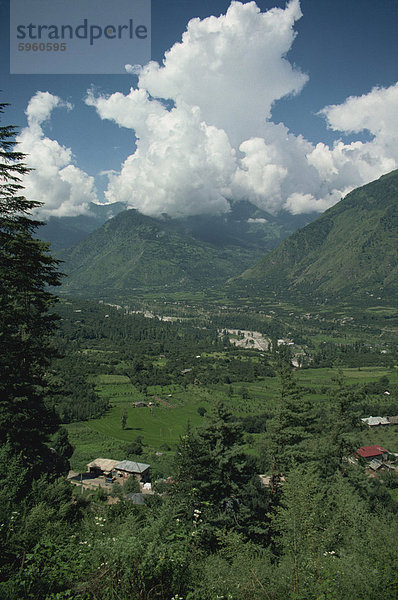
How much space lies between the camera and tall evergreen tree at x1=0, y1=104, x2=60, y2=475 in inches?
525

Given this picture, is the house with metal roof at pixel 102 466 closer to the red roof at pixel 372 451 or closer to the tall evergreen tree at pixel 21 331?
the tall evergreen tree at pixel 21 331

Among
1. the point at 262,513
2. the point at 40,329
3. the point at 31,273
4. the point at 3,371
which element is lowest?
the point at 262,513

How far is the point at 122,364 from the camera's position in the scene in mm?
99500

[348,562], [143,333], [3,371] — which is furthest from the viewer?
[143,333]

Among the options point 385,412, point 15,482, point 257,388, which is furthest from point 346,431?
point 257,388

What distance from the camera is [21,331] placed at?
16.0 metres

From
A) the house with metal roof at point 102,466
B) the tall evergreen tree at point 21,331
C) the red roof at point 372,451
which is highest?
the tall evergreen tree at point 21,331

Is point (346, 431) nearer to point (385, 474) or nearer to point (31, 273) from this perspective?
point (31, 273)

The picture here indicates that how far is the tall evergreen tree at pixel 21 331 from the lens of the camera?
13328 mm

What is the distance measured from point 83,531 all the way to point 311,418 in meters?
14.4

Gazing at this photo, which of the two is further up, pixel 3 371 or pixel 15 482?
pixel 3 371

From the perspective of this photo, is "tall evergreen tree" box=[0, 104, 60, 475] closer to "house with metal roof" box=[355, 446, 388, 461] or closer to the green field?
the green field

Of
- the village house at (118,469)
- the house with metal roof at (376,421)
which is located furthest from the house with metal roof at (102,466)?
the house with metal roof at (376,421)

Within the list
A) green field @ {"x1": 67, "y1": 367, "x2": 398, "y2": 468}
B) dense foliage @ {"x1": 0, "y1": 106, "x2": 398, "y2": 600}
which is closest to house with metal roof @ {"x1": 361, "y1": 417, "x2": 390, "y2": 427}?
green field @ {"x1": 67, "y1": 367, "x2": 398, "y2": 468}
